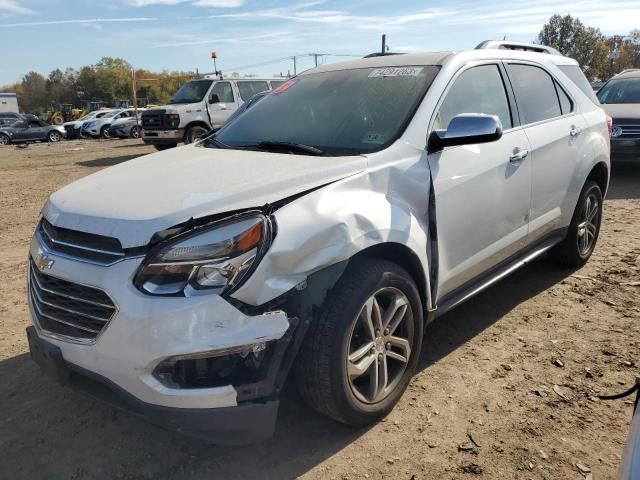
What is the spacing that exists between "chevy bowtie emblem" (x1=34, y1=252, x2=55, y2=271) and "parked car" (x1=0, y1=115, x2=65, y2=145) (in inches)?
1063

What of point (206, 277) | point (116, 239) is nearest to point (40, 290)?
point (116, 239)

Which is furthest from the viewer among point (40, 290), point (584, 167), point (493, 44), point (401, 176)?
point (584, 167)

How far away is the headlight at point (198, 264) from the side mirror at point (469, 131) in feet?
4.28

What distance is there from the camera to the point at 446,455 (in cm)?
261

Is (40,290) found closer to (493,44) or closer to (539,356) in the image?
(539,356)

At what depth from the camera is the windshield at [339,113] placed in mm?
3055

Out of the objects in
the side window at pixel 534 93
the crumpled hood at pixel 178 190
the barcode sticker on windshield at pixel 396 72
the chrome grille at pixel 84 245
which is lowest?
the chrome grille at pixel 84 245

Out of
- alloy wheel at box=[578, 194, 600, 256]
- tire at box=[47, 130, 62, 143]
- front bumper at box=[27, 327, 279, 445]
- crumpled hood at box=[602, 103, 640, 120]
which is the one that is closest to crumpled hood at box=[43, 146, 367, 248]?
front bumper at box=[27, 327, 279, 445]

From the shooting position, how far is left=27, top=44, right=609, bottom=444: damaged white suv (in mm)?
2156

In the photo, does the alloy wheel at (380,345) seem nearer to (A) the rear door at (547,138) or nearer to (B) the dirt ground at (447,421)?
(B) the dirt ground at (447,421)

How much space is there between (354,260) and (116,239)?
3.52 ft

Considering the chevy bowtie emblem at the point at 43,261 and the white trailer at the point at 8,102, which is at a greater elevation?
the white trailer at the point at 8,102

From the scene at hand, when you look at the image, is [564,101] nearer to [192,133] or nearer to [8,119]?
[192,133]

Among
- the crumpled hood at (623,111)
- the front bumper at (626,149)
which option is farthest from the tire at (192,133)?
the front bumper at (626,149)
